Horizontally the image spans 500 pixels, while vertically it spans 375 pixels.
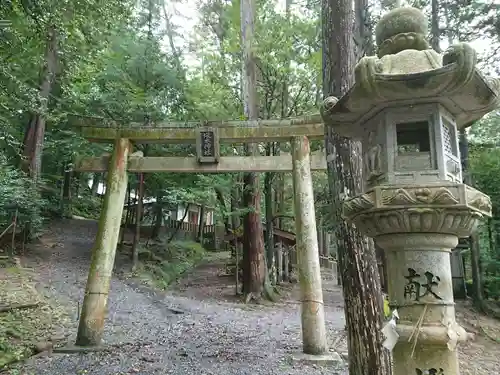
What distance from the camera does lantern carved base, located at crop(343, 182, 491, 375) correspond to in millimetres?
2584

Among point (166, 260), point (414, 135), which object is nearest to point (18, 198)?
point (166, 260)

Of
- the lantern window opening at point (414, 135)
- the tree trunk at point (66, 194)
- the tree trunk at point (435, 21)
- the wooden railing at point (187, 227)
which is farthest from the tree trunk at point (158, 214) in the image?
the lantern window opening at point (414, 135)

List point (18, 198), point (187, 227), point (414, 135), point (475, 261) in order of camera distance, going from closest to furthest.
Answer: point (414, 135) < point (475, 261) < point (18, 198) < point (187, 227)

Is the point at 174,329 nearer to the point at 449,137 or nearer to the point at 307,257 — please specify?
the point at 307,257

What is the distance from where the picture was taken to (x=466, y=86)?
8.53 ft

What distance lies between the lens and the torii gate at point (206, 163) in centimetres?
643

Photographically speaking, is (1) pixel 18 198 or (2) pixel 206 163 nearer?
(2) pixel 206 163

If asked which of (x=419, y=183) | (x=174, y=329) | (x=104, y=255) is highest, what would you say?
(x=419, y=183)

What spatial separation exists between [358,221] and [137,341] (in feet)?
18.3

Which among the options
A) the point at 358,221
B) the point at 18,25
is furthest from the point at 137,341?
the point at 18,25

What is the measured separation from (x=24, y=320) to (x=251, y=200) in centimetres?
681

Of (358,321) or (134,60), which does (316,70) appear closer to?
(134,60)

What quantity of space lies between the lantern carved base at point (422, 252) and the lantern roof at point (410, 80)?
63 cm

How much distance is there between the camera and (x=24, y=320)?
24.5 feet
